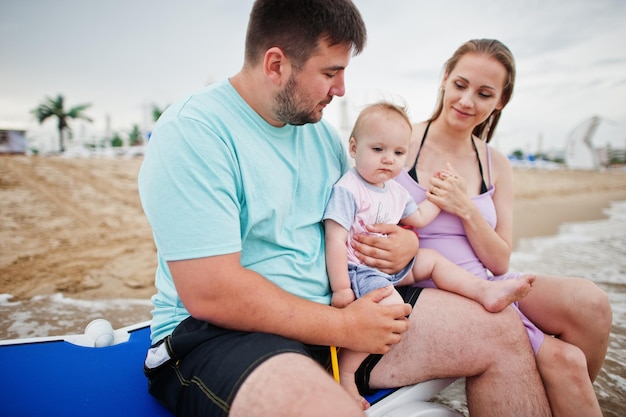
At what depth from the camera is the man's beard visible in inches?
54.7

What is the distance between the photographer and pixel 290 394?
0.91m

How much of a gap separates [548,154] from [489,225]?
164ft

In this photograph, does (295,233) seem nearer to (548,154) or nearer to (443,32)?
(443,32)

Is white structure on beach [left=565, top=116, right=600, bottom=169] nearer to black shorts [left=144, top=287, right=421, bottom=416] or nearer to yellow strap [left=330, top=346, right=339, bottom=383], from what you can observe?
yellow strap [left=330, top=346, right=339, bottom=383]

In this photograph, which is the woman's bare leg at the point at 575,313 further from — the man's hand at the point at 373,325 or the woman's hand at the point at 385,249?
the man's hand at the point at 373,325

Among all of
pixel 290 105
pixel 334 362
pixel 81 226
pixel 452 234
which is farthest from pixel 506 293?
pixel 81 226

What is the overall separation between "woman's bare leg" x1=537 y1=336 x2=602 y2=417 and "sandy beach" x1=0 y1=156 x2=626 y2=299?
370cm

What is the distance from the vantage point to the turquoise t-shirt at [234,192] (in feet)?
3.59

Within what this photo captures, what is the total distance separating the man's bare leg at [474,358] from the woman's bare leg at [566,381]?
0.04 m

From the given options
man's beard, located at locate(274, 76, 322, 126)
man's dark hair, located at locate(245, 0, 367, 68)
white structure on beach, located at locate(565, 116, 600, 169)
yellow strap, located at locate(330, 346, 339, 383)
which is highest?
white structure on beach, located at locate(565, 116, 600, 169)

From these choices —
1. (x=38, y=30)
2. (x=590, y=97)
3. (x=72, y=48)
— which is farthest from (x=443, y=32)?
(x=590, y=97)

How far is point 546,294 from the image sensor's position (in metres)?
1.80

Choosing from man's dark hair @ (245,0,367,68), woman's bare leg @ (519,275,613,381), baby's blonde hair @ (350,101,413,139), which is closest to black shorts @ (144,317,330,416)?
man's dark hair @ (245,0,367,68)

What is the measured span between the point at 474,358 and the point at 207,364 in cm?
105
